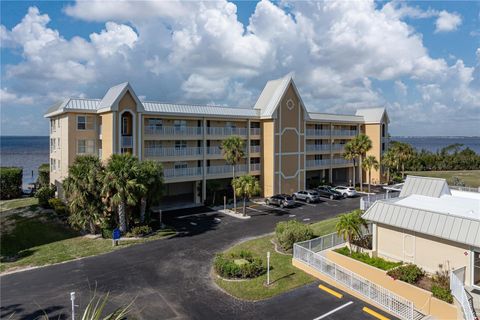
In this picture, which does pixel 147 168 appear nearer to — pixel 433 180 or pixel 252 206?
pixel 252 206

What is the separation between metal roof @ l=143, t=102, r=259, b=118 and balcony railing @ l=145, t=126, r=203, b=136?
6.45 ft

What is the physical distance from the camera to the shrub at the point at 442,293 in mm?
17078

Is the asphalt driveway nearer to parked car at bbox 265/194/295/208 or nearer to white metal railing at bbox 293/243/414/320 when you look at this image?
white metal railing at bbox 293/243/414/320

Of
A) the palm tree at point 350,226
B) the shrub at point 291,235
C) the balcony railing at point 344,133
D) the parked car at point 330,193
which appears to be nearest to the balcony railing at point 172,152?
the shrub at point 291,235

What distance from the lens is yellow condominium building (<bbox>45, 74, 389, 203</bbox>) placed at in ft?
124

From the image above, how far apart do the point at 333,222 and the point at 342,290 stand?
46.9 feet

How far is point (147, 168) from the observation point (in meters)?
31.4

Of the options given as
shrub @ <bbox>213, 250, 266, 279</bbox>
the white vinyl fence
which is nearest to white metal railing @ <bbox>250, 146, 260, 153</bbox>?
the white vinyl fence

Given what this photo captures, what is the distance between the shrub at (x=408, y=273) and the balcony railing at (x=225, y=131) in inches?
1152

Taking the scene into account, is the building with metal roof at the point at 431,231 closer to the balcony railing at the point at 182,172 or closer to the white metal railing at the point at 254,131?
the balcony railing at the point at 182,172

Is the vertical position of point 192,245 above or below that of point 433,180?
below

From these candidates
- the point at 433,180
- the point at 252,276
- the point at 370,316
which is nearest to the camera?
the point at 370,316

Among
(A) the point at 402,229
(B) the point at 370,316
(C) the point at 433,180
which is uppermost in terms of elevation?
(C) the point at 433,180

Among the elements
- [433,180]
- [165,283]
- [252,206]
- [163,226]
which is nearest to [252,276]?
[165,283]
